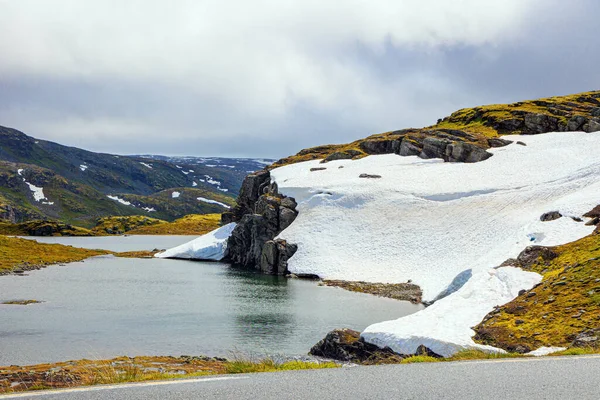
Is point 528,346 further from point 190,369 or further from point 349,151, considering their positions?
point 349,151

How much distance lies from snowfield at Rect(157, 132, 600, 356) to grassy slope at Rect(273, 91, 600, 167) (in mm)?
12642

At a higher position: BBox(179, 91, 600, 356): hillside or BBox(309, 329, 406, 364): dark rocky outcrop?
BBox(179, 91, 600, 356): hillside

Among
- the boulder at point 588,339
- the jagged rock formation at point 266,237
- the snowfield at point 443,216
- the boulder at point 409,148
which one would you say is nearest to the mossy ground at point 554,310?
the boulder at point 588,339

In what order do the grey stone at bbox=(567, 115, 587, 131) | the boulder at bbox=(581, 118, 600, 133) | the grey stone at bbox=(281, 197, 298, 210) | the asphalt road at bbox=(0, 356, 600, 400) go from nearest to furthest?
the asphalt road at bbox=(0, 356, 600, 400)
the grey stone at bbox=(281, 197, 298, 210)
the boulder at bbox=(581, 118, 600, 133)
the grey stone at bbox=(567, 115, 587, 131)

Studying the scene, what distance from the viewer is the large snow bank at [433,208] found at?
207 feet

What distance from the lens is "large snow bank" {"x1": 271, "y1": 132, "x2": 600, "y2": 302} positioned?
63188 millimetres

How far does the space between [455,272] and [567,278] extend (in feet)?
95.2

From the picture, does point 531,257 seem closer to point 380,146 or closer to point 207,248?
point 207,248

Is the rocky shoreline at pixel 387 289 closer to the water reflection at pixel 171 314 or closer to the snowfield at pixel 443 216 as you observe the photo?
the snowfield at pixel 443 216

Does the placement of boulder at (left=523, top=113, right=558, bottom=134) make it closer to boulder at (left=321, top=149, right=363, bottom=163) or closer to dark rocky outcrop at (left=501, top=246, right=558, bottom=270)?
boulder at (left=321, top=149, right=363, bottom=163)

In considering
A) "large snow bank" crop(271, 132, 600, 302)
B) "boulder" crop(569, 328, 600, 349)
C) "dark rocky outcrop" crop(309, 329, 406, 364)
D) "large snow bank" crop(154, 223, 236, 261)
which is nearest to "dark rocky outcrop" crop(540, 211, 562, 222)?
"large snow bank" crop(271, 132, 600, 302)

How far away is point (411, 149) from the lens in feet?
368

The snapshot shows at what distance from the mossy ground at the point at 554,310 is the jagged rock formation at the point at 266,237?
52.4 metres

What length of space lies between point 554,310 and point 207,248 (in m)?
89.1
